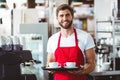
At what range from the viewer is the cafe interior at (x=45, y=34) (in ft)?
16.7

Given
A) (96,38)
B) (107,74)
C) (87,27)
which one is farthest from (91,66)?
(87,27)

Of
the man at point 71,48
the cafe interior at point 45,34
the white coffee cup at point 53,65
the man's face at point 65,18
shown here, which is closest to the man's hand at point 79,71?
the man at point 71,48

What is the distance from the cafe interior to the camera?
509 cm

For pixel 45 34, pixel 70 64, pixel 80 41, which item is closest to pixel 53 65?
pixel 70 64

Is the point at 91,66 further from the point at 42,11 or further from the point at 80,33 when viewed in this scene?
the point at 42,11

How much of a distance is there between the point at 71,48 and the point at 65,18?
288mm

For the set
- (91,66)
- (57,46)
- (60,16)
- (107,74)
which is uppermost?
(60,16)

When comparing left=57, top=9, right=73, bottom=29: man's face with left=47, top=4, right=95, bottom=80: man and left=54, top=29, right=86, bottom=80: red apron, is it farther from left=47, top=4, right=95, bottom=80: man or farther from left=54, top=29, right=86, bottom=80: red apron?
left=54, top=29, right=86, bottom=80: red apron

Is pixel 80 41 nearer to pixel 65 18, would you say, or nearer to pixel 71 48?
pixel 71 48

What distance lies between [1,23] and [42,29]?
3328mm

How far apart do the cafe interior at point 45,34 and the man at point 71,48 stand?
1535 mm

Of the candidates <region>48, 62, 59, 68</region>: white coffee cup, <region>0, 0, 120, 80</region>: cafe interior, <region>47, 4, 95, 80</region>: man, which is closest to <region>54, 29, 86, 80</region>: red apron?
<region>47, 4, 95, 80</region>: man

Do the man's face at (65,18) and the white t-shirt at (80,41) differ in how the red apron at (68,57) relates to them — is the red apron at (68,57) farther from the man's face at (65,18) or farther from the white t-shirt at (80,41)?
the man's face at (65,18)

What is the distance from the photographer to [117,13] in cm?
809
